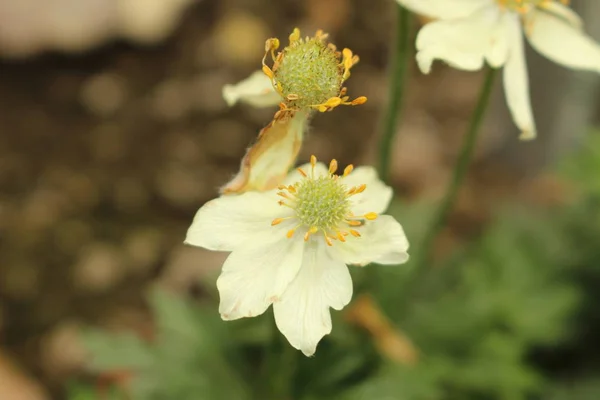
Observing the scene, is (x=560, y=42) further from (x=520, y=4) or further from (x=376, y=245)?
(x=376, y=245)

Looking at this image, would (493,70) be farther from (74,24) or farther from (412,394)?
(74,24)

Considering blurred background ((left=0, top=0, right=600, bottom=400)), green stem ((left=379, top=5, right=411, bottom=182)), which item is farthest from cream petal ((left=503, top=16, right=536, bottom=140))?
blurred background ((left=0, top=0, right=600, bottom=400))

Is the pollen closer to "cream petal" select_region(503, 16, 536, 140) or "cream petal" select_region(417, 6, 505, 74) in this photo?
"cream petal" select_region(417, 6, 505, 74)

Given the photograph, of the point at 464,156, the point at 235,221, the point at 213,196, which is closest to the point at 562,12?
the point at 464,156

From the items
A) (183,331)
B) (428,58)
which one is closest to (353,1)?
(183,331)

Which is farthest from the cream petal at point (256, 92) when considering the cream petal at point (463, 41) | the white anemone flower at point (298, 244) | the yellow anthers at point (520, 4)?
the yellow anthers at point (520, 4)
